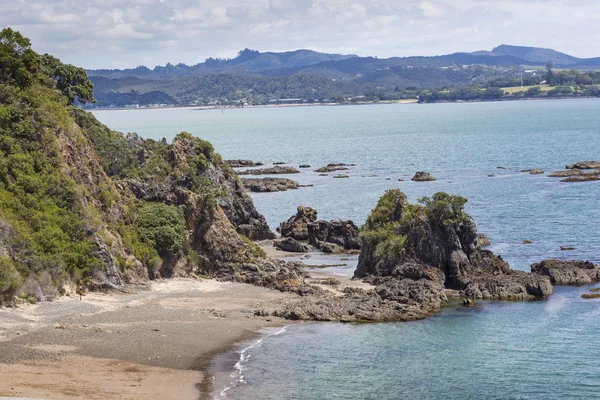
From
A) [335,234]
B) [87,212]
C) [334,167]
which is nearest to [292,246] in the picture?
[335,234]

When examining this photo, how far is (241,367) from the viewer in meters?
45.8

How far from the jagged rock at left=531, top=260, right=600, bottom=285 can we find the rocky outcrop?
2301 mm

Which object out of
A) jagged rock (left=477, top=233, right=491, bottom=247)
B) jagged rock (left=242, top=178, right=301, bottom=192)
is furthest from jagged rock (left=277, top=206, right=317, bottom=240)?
jagged rock (left=242, top=178, right=301, bottom=192)

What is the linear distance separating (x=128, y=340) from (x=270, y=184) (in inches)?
3364

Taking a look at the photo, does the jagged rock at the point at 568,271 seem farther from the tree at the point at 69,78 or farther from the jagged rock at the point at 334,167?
the jagged rock at the point at 334,167

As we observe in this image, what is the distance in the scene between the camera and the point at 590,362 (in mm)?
46312

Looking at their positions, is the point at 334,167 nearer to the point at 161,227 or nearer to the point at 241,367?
the point at 161,227

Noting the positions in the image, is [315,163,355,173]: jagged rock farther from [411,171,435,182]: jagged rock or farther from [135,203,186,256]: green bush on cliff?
[135,203,186,256]: green bush on cliff

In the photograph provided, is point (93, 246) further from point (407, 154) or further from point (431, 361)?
point (407, 154)

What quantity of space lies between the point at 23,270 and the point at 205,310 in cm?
1123

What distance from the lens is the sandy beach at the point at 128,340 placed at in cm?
4053

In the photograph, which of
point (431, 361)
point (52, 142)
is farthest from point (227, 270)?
point (431, 361)

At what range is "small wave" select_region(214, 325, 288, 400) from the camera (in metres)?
42.1

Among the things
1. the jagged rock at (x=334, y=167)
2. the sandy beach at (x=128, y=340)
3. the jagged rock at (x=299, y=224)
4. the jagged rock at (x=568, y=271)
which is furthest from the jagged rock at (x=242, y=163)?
the sandy beach at (x=128, y=340)
